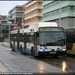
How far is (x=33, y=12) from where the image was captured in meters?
111

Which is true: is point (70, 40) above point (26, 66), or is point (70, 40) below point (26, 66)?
above

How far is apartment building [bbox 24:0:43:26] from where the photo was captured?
106 meters

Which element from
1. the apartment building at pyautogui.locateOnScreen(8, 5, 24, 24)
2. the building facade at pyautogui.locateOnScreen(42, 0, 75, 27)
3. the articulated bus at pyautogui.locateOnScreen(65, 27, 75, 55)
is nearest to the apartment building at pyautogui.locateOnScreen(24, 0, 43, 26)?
the building facade at pyautogui.locateOnScreen(42, 0, 75, 27)

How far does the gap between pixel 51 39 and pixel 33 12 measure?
292 ft

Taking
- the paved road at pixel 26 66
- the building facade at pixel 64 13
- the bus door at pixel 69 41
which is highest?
the building facade at pixel 64 13

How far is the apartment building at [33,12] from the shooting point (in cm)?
10569

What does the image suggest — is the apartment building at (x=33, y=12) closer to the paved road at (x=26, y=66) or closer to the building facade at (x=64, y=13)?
the building facade at (x=64, y=13)

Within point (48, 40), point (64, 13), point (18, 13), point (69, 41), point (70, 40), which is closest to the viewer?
point (48, 40)

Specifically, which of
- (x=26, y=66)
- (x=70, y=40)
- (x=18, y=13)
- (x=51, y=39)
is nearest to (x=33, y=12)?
(x=18, y=13)

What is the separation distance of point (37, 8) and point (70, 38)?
8110cm

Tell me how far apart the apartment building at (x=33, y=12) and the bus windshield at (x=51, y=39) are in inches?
3258

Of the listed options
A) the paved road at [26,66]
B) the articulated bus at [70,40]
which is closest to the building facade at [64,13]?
the articulated bus at [70,40]

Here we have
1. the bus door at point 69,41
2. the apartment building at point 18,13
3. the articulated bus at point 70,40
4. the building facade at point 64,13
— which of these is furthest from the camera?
the apartment building at point 18,13

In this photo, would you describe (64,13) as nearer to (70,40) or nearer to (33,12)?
(33,12)
